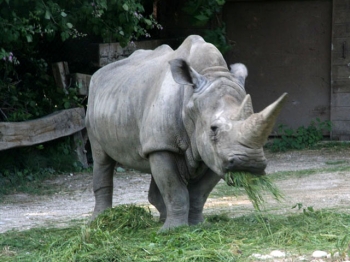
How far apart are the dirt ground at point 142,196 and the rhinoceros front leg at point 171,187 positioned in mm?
1154

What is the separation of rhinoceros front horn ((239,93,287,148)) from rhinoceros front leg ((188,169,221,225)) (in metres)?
1.20

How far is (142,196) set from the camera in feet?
31.4

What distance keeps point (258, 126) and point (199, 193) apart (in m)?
1.43

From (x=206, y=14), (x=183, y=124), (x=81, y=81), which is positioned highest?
(x=206, y=14)

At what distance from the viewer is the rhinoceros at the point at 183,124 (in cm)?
579

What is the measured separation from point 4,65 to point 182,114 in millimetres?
4922

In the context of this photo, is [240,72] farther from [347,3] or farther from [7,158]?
[347,3]

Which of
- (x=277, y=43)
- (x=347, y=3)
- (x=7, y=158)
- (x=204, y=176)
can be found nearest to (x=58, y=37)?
(x=7, y=158)

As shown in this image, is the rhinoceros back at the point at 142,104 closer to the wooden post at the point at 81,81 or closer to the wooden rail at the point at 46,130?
the wooden rail at the point at 46,130

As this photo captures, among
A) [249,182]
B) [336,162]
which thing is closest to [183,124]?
[249,182]

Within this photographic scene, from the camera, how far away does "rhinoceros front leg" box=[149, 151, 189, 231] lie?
6469 mm

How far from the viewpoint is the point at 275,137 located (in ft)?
43.4

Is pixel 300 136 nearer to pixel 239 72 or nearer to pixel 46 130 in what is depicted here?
pixel 46 130

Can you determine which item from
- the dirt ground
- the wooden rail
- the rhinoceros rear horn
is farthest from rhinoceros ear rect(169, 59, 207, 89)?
the wooden rail
